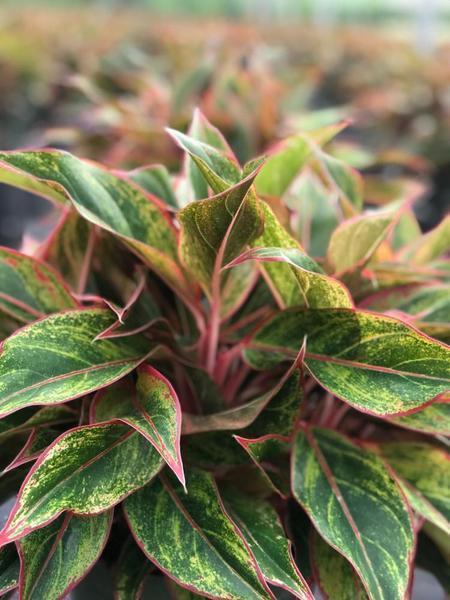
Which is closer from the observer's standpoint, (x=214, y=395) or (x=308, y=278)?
(x=308, y=278)

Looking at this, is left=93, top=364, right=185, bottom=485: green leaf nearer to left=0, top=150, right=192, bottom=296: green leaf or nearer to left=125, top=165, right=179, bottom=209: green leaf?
left=0, top=150, right=192, bottom=296: green leaf

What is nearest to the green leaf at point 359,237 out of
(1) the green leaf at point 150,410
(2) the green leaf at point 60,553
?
(1) the green leaf at point 150,410

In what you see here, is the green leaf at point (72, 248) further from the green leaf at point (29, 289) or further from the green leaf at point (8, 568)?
the green leaf at point (8, 568)

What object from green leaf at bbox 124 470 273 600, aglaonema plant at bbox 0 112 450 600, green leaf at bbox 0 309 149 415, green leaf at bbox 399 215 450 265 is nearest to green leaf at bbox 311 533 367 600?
aglaonema plant at bbox 0 112 450 600

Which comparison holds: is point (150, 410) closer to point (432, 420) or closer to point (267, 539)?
point (267, 539)

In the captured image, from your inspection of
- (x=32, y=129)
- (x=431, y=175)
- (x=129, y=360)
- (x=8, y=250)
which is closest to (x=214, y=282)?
(x=129, y=360)

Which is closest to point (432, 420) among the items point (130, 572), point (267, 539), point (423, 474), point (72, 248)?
point (423, 474)
